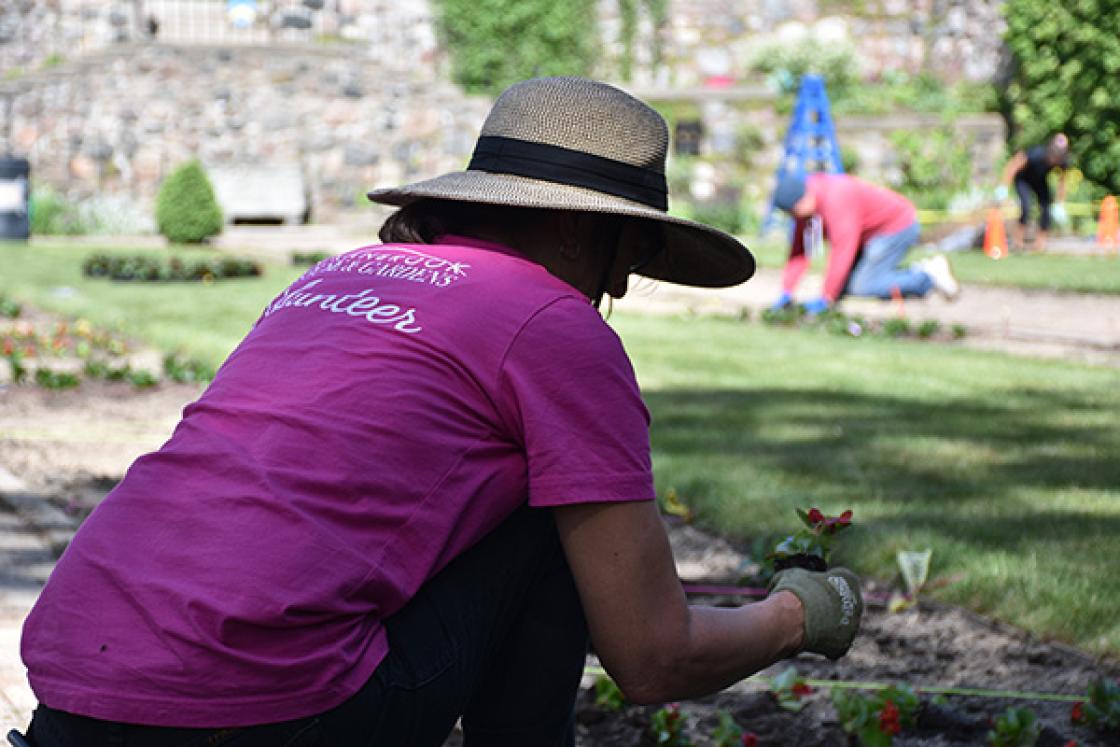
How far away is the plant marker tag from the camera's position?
381cm

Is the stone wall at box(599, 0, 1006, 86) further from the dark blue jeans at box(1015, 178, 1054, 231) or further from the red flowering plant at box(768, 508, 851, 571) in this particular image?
the red flowering plant at box(768, 508, 851, 571)

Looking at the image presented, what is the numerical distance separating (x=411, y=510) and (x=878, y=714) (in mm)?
1373

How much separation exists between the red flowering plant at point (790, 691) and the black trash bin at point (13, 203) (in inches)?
686

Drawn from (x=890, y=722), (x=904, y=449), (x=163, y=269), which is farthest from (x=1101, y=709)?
(x=163, y=269)

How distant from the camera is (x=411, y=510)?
1.95 metres

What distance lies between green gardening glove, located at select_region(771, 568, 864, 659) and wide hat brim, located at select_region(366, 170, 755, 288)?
50 centimetres

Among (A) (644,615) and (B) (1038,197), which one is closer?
(A) (644,615)

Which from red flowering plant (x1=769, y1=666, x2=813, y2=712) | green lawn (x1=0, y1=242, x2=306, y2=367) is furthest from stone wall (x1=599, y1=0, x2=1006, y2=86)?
red flowering plant (x1=769, y1=666, x2=813, y2=712)

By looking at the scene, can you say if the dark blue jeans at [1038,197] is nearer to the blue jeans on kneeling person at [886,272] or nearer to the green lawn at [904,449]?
the blue jeans on kneeling person at [886,272]

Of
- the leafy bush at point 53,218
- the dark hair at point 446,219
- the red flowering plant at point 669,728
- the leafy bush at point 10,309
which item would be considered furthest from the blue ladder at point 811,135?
the dark hair at point 446,219

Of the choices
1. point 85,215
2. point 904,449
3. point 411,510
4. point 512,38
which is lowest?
point 85,215

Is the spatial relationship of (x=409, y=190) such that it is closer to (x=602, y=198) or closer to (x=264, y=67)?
(x=602, y=198)

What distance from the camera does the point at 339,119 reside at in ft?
75.3

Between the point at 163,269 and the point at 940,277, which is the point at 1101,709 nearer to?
the point at 940,277
